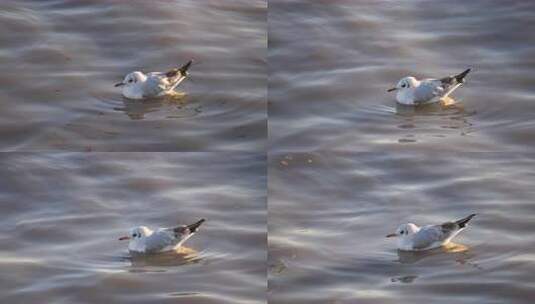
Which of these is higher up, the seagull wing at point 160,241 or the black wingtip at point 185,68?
the black wingtip at point 185,68

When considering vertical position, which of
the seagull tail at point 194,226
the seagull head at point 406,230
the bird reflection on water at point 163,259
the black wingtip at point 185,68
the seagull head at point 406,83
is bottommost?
the bird reflection on water at point 163,259

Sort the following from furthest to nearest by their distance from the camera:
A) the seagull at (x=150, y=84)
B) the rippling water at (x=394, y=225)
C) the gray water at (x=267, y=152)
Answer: the seagull at (x=150, y=84) < the gray water at (x=267, y=152) < the rippling water at (x=394, y=225)

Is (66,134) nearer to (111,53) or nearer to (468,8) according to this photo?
(111,53)

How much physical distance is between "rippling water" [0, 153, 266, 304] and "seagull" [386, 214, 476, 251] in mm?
945

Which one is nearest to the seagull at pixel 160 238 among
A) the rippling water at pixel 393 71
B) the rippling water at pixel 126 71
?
the rippling water at pixel 126 71

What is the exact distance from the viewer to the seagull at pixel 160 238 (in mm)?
10352

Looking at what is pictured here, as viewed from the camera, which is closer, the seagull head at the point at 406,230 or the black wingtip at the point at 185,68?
the seagull head at the point at 406,230

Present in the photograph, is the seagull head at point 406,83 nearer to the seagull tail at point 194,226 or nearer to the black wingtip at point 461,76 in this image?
the black wingtip at point 461,76

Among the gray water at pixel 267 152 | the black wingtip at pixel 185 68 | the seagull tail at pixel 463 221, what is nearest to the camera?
the gray water at pixel 267 152

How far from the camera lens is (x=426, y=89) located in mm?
11578

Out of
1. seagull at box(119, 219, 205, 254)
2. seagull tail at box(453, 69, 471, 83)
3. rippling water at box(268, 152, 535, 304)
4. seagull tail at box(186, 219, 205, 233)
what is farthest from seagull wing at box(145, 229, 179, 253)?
seagull tail at box(453, 69, 471, 83)

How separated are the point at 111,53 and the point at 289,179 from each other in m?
2.25

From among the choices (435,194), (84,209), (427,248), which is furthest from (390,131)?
(84,209)

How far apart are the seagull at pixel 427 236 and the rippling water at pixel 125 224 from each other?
0.94 m
